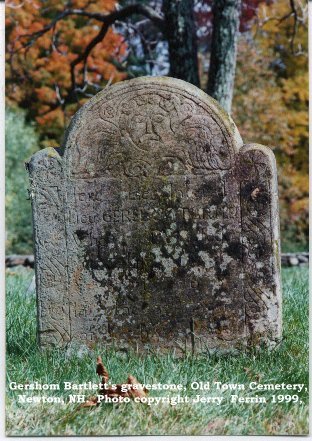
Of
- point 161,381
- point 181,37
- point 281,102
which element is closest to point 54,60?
point 281,102

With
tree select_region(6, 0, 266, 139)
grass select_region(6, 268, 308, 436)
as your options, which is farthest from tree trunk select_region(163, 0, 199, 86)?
tree select_region(6, 0, 266, 139)

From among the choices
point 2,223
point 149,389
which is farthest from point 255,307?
point 2,223

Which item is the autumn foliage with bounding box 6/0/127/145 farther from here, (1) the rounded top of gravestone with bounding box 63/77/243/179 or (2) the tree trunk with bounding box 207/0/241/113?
(1) the rounded top of gravestone with bounding box 63/77/243/179

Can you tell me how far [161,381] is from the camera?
4074 millimetres

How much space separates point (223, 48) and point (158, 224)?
4.14 m

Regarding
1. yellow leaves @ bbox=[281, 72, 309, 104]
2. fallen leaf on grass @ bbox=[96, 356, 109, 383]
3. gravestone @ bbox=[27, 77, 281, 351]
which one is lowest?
fallen leaf on grass @ bbox=[96, 356, 109, 383]

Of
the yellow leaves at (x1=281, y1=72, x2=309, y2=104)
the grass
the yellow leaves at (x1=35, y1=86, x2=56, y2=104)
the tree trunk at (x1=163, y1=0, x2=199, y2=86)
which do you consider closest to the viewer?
the grass

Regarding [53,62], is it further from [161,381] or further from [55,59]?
[161,381]

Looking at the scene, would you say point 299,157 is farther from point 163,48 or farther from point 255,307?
point 255,307

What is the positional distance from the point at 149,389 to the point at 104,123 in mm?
1746

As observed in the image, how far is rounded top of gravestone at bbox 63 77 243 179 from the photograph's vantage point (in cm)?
448

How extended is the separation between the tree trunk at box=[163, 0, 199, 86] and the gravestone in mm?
3686

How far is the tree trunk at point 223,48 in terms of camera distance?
798cm

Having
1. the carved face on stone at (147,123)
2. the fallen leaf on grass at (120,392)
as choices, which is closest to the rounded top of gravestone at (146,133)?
the carved face on stone at (147,123)
